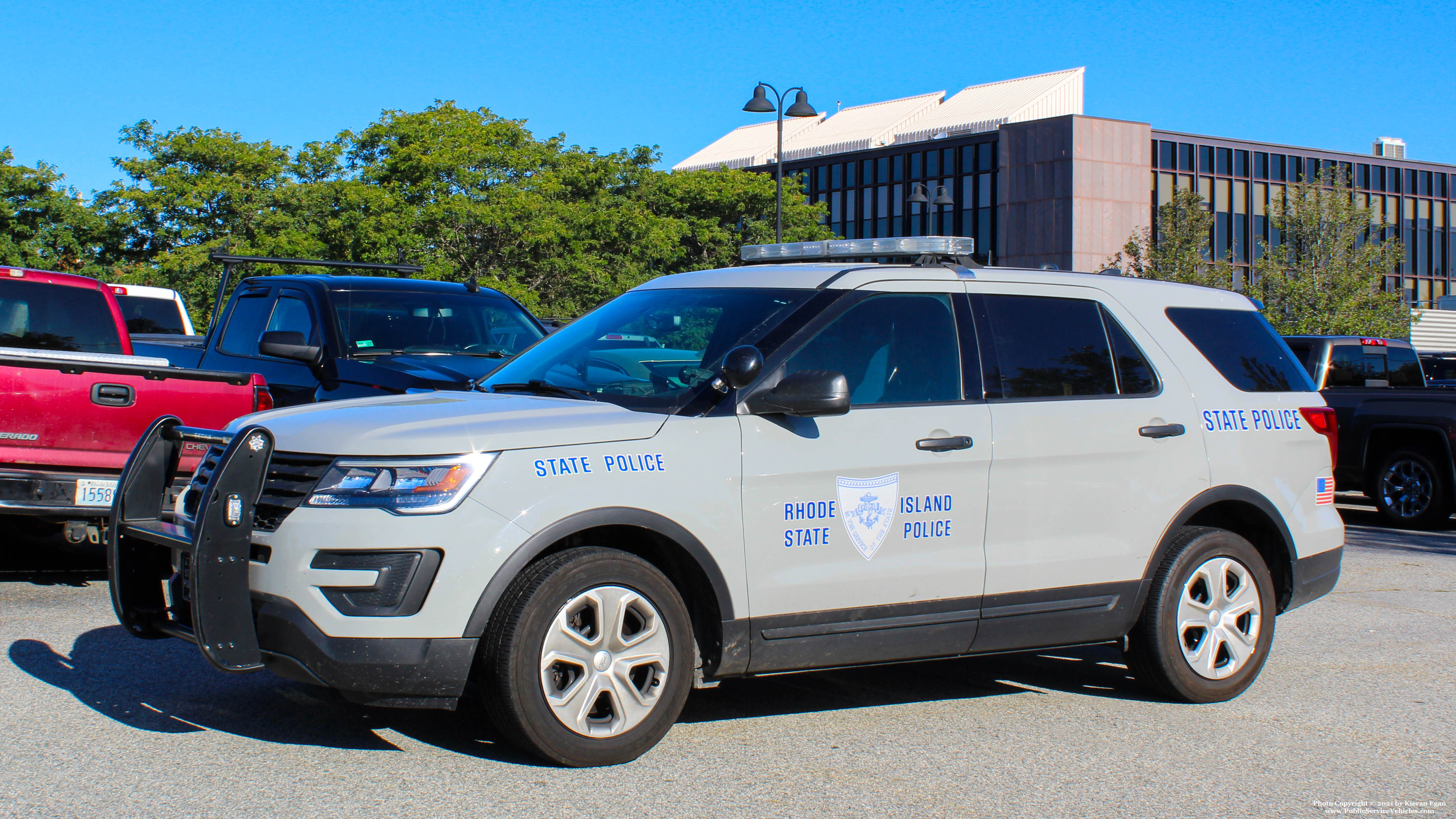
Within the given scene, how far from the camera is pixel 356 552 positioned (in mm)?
4047

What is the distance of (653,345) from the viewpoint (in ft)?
17.3

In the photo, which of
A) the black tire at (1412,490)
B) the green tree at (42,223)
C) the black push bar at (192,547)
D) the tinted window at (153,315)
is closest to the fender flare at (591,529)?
the black push bar at (192,547)

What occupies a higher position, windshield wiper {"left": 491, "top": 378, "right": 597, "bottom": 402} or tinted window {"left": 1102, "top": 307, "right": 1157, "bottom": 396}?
tinted window {"left": 1102, "top": 307, "right": 1157, "bottom": 396}

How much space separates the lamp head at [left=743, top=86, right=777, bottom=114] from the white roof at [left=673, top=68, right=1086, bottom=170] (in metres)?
46.0

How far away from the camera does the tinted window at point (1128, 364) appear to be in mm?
5547

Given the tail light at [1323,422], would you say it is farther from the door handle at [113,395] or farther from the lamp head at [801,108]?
the lamp head at [801,108]

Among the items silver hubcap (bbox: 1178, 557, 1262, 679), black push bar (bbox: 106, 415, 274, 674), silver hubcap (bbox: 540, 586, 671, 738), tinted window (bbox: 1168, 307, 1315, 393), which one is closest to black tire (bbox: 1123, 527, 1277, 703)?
silver hubcap (bbox: 1178, 557, 1262, 679)

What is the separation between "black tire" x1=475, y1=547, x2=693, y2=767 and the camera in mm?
4203

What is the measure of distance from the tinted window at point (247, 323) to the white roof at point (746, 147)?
75.7 metres

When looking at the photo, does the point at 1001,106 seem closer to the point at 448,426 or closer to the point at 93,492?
the point at 93,492

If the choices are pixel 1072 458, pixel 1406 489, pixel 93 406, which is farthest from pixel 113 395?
pixel 1406 489

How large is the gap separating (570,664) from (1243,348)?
11.7 ft

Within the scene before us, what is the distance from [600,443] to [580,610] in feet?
1.84

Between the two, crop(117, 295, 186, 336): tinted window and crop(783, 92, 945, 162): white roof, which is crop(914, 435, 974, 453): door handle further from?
crop(783, 92, 945, 162): white roof
